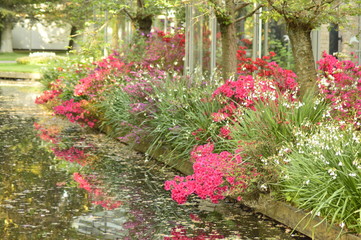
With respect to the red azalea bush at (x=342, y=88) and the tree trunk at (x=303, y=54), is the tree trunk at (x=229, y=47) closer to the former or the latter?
the tree trunk at (x=303, y=54)

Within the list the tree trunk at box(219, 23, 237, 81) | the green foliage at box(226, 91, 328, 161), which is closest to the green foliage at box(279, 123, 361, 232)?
the green foliage at box(226, 91, 328, 161)

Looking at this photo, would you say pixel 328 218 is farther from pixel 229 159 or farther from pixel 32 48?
pixel 32 48

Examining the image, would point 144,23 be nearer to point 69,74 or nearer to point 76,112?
point 69,74

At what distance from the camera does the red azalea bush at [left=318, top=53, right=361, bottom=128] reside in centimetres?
925

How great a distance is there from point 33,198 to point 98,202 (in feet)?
2.60

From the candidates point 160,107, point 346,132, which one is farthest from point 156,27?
point 346,132

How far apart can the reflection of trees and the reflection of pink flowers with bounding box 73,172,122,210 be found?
0.14m

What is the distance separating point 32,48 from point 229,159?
69403mm

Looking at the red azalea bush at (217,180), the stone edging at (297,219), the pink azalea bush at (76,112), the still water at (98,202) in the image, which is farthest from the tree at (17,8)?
the stone edging at (297,219)

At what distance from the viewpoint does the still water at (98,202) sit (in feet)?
23.7

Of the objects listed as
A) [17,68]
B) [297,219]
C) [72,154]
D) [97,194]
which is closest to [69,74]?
[72,154]

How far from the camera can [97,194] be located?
9.20 m

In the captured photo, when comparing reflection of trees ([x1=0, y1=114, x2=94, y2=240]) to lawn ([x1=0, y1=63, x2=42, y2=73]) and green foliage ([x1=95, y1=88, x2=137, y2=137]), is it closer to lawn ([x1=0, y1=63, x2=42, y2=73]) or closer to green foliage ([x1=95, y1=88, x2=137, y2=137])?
green foliage ([x1=95, y1=88, x2=137, y2=137])

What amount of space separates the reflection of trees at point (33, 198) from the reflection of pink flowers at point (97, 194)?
0.46 feet
